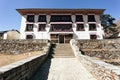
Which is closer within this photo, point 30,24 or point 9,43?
point 9,43

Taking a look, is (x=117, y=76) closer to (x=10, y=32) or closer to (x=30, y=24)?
(x=30, y=24)

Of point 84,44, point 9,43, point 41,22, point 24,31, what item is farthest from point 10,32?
point 84,44

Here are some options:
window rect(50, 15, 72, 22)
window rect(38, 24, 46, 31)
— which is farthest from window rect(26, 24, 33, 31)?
window rect(50, 15, 72, 22)

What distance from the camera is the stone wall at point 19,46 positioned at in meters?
21.9

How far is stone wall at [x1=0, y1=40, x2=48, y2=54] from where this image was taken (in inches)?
863

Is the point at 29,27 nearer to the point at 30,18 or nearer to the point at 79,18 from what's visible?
the point at 30,18

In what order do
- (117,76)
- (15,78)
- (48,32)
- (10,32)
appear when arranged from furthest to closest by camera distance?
1. (10,32)
2. (48,32)
3. (15,78)
4. (117,76)

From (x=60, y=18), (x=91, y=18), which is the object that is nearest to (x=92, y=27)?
(x=91, y=18)

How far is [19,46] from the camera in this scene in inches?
881

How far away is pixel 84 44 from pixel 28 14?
52.7 ft

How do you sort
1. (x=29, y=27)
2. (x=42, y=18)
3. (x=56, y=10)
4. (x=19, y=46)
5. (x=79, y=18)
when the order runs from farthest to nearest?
(x=79, y=18) < (x=42, y=18) < (x=56, y=10) < (x=29, y=27) < (x=19, y=46)

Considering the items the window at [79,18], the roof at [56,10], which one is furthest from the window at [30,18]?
the window at [79,18]

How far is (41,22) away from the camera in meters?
30.2

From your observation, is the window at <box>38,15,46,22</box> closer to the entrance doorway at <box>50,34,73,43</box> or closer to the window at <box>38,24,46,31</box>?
the window at <box>38,24,46,31</box>
